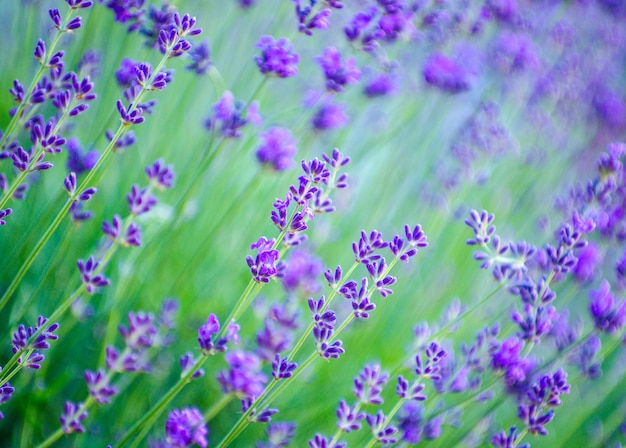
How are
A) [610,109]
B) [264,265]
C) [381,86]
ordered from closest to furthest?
[264,265] < [381,86] < [610,109]

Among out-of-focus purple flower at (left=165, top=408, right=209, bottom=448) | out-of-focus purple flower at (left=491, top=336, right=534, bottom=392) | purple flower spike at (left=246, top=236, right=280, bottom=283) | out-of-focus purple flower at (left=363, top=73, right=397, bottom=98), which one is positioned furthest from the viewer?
out-of-focus purple flower at (left=363, top=73, right=397, bottom=98)

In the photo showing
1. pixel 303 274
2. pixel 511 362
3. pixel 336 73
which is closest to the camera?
pixel 511 362

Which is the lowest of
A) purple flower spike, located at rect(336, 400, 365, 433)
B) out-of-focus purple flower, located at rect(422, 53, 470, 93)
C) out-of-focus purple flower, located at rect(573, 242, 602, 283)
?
purple flower spike, located at rect(336, 400, 365, 433)

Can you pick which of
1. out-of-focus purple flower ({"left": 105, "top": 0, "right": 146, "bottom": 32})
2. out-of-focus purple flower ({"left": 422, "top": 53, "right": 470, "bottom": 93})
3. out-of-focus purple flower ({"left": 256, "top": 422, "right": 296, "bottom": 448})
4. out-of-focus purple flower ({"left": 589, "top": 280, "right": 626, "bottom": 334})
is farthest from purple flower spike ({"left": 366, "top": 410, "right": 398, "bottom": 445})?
out-of-focus purple flower ({"left": 422, "top": 53, "right": 470, "bottom": 93})

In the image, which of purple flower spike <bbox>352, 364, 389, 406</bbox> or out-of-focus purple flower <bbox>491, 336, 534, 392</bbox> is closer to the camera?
purple flower spike <bbox>352, 364, 389, 406</bbox>

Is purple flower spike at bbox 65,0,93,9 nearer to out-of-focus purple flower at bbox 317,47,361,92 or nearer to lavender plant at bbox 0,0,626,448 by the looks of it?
lavender plant at bbox 0,0,626,448

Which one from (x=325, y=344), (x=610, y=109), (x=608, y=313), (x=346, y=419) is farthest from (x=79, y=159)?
(x=610, y=109)

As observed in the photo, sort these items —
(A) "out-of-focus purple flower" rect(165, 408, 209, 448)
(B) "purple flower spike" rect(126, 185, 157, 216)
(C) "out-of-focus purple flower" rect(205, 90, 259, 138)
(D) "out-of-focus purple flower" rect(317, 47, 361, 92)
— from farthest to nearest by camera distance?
1. (D) "out-of-focus purple flower" rect(317, 47, 361, 92)
2. (C) "out-of-focus purple flower" rect(205, 90, 259, 138)
3. (B) "purple flower spike" rect(126, 185, 157, 216)
4. (A) "out-of-focus purple flower" rect(165, 408, 209, 448)

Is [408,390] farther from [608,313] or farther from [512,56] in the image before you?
[512,56]
